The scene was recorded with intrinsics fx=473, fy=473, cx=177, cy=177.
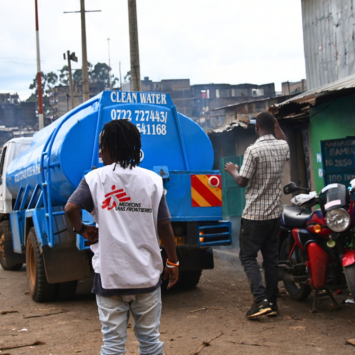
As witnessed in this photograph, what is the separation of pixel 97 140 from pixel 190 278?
230 cm

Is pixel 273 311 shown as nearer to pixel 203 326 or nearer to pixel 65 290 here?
pixel 203 326

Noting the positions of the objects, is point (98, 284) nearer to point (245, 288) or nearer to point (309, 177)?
point (245, 288)

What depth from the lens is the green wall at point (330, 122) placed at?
327 inches

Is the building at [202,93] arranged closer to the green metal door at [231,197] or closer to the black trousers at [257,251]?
the green metal door at [231,197]

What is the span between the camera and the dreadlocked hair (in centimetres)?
270

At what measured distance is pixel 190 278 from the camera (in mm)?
6328

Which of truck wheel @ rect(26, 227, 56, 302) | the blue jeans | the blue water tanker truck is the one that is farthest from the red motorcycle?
truck wheel @ rect(26, 227, 56, 302)

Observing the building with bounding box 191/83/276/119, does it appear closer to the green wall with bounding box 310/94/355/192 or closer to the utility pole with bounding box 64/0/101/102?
the utility pole with bounding box 64/0/101/102

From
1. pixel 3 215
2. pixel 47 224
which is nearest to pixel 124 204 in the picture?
pixel 47 224

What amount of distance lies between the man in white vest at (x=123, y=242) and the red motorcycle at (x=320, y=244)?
6.95ft

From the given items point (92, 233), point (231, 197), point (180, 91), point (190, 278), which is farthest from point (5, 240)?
point (180, 91)

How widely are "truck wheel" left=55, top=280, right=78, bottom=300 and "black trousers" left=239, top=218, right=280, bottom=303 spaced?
2.31 metres

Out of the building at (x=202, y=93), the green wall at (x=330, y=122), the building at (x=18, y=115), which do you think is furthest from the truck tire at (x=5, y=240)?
the building at (x=18, y=115)

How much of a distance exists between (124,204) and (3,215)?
263 inches
